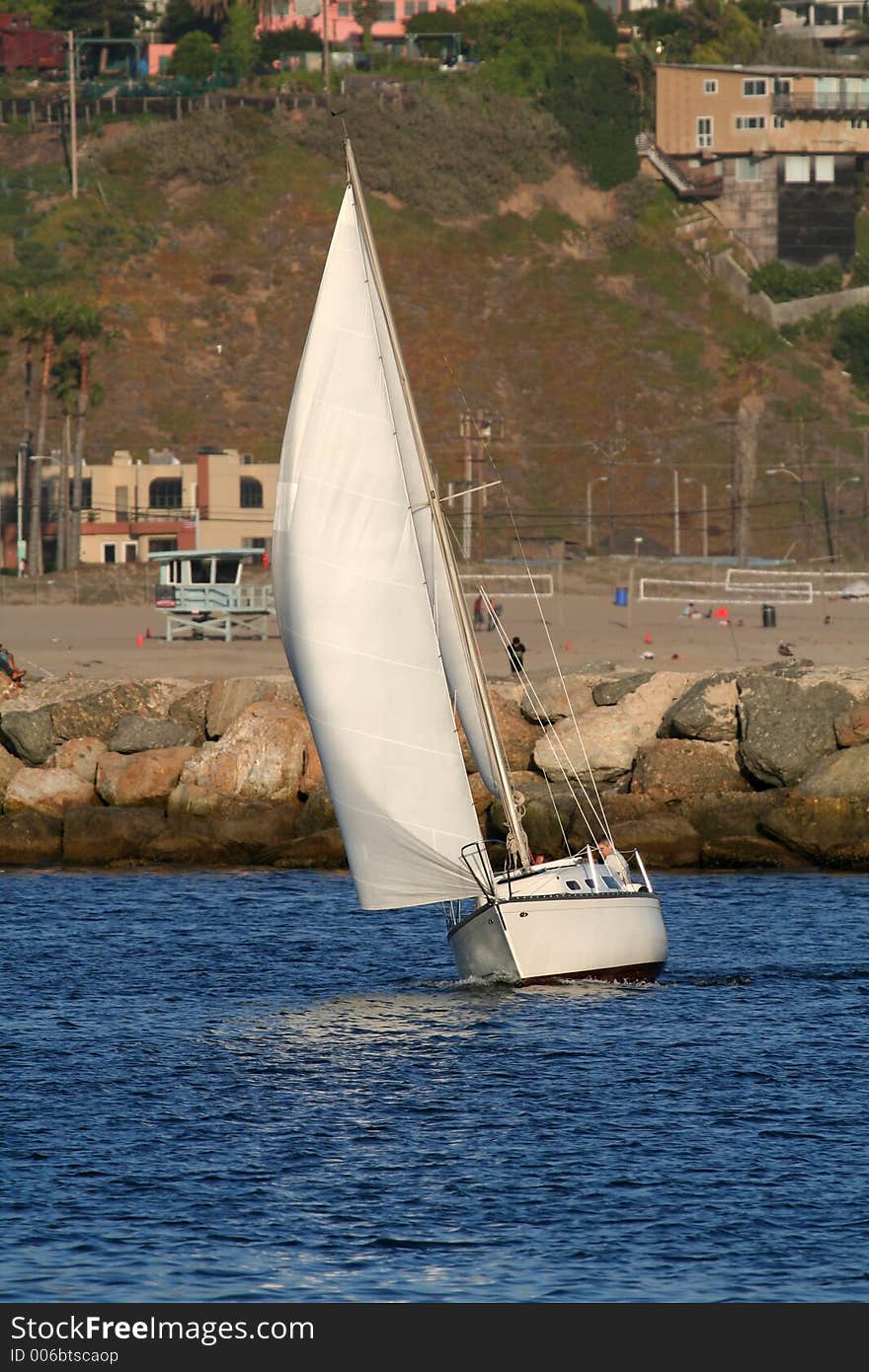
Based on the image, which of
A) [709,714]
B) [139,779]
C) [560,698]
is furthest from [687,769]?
[139,779]

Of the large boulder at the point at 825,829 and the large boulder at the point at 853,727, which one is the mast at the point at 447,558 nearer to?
the large boulder at the point at 825,829

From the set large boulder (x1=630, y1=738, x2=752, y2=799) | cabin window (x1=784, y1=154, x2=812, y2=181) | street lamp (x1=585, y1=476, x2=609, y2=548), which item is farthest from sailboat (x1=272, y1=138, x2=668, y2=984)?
cabin window (x1=784, y1=154, x2=812, y2=181)

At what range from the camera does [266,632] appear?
262 feet

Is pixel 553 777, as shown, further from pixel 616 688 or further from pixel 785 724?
pixel 785 724

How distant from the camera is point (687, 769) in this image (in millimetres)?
49656

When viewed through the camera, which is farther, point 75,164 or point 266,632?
point 75,164

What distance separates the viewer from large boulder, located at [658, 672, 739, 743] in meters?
50.2

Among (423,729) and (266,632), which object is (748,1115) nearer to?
(423,729)

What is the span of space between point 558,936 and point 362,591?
6.32m

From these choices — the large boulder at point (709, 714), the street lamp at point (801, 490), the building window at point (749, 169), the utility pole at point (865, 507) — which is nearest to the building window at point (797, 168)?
the building window at point (749, 169)

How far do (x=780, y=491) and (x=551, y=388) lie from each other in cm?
2237

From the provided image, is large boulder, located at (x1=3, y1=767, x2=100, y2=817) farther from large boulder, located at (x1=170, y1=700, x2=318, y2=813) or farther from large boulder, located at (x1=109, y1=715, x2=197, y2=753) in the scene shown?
large boulder, located at (x1=170, y1=700, x2=318, y2=813)

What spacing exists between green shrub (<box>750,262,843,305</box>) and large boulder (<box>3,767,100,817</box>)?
149 meters

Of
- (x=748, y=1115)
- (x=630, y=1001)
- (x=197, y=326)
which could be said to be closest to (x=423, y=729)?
(x=630, y=1001)
